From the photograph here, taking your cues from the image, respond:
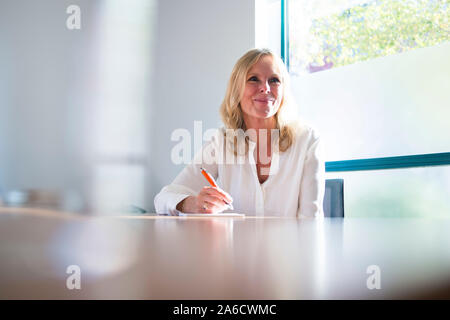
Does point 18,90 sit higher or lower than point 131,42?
lower

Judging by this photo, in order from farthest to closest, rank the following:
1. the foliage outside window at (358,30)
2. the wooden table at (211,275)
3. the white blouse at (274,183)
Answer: the foliage outside window at (358,30) < the white blouse at (274,183) < the wooden table at (211,275)

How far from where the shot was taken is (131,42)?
2355 mm

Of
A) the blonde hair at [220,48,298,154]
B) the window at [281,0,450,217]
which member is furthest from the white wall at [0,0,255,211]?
the window at [281,0,450,217]

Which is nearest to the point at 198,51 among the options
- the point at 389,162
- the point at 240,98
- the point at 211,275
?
the point at 240,98

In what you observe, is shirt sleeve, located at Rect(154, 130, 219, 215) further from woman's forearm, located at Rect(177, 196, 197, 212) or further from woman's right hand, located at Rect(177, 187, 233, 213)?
woman's right hand, located at Rect(177, 187, 233, 213)

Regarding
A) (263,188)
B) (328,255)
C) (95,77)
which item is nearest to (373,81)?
(263,188)

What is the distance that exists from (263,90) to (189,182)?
0.51 metres

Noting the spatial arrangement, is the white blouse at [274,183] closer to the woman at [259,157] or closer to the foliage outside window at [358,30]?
the woman at [259,157]

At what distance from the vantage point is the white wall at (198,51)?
2.50 meters

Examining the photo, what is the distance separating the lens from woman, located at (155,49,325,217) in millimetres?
1413

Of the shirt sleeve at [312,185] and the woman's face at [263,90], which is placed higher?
the woman's face at [263,90]

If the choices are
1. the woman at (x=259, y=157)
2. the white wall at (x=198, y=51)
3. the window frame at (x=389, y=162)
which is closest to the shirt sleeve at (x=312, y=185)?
the woman at (x=259, y=157)

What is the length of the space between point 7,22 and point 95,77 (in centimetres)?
63

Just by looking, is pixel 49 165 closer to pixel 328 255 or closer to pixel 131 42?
pixel 131 42
